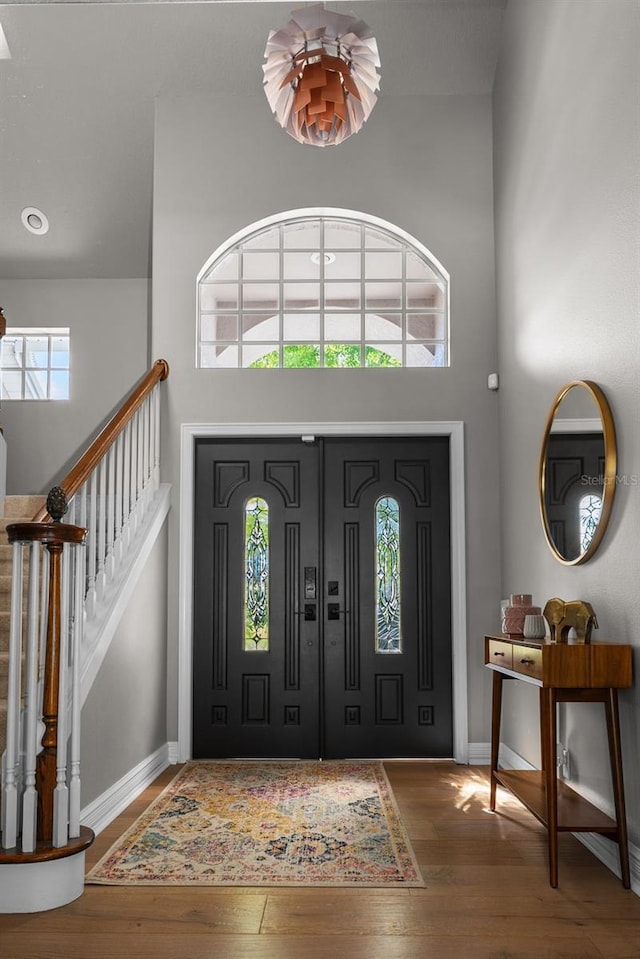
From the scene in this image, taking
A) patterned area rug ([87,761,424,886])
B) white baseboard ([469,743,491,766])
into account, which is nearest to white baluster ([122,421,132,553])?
patterned area rug ([87,761,424,886])

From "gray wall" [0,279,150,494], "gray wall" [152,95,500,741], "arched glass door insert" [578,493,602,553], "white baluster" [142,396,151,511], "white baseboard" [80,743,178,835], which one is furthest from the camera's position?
"gray wall" [0,279,150,494]

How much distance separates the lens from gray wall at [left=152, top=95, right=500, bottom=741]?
602 cm

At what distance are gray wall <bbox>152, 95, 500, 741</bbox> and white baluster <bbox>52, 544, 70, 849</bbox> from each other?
8.41ft

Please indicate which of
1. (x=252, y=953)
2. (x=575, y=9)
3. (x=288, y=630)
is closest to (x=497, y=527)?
(x=288, y=630)

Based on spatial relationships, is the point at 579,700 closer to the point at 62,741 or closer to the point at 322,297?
the point at 62,741

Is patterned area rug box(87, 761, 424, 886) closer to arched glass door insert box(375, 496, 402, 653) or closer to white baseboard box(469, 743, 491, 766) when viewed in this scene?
white baseboard box(469, 743, 491, 766)

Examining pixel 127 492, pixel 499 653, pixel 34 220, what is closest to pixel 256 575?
Result: pixel 127 492

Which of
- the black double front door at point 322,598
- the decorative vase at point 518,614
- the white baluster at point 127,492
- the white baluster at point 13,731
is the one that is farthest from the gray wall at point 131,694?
the decorative vase at point 518,614

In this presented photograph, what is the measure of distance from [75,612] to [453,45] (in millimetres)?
4506

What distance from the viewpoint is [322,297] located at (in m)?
6.23

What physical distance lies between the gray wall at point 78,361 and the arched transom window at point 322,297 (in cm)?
126

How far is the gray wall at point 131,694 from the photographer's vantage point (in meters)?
4.12

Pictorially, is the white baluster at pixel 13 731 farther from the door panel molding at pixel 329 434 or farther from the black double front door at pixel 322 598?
the black double front door at pixel 322 598

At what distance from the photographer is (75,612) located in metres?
3.48
